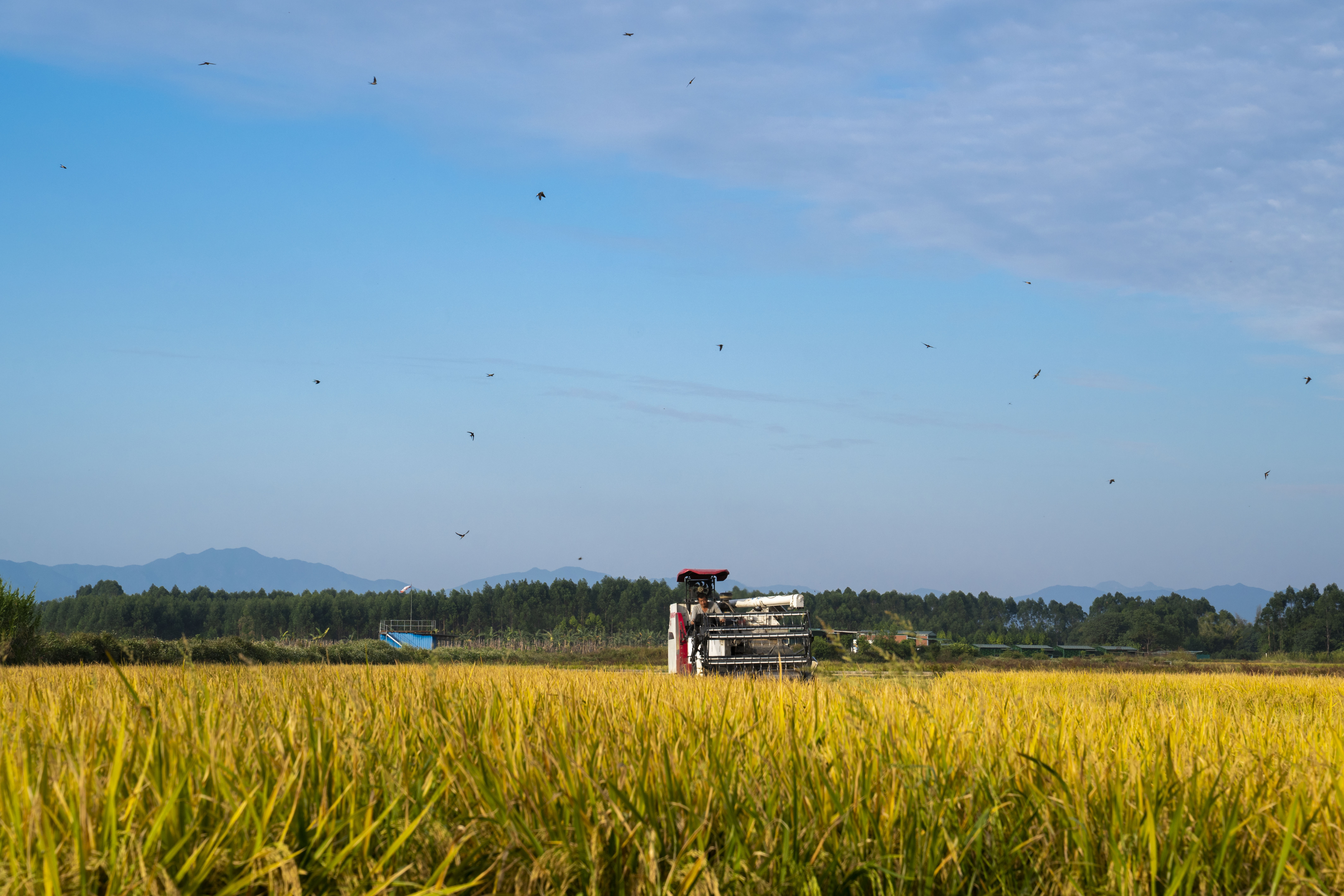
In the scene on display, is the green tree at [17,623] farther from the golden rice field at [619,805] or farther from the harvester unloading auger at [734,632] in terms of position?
the golden rice field at [619,805]

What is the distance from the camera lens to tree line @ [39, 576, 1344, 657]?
101 metres

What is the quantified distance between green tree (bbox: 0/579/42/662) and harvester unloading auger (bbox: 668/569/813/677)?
17.0 metres

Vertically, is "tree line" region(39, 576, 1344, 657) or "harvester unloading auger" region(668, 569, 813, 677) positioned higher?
"harvester unloading auger" region(668, 569, 813, 677)

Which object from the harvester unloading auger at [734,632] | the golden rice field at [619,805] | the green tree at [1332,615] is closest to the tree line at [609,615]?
the green tree at [1332,615]

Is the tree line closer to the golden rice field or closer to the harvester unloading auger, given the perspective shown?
the harvester unloading auger

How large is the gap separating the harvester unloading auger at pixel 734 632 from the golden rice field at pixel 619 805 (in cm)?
1425

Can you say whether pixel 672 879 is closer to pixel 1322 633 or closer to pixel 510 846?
pixel 510 846

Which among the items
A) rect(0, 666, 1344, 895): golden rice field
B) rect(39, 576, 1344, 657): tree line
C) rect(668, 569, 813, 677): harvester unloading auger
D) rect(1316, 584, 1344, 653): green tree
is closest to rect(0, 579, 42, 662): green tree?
rect(668, 569, 813, 677): harvester unloading auger

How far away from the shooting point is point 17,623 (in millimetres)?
23656

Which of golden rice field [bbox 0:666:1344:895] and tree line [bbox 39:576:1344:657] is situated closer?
golden rice field [bbox 0:666:1344:895]

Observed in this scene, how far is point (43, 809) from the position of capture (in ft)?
8.59

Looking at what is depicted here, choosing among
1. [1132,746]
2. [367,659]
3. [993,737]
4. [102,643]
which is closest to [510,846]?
[993,737]

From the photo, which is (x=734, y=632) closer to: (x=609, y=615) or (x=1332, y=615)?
(x=609, y=615)

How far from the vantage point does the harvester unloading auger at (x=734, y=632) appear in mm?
18969
